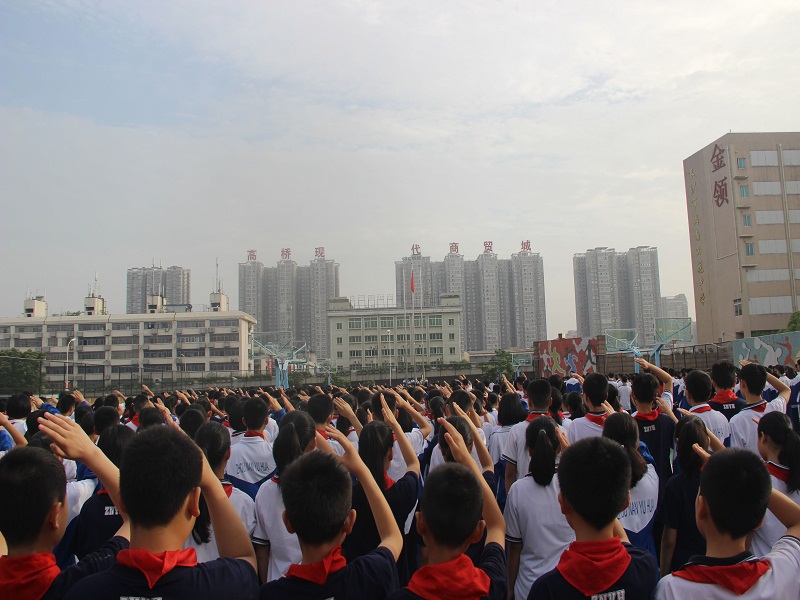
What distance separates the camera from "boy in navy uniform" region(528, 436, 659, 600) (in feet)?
6.91

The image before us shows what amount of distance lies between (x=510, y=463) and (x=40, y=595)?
3192 millimetres

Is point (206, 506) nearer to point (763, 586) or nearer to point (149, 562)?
point (149, 562)

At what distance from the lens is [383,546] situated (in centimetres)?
227

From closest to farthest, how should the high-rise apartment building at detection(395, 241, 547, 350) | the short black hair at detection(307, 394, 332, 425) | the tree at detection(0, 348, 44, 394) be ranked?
the short black hair at detection(307, 394, 332, 425) < the tree at detection(0, 348, 44, 394) < the high-rise apartment building at detection(395, 241, 547, 350)

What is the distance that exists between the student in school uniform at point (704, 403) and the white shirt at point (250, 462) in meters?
3.48

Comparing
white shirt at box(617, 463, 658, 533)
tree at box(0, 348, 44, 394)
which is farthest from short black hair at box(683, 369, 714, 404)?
tree at box(0, 348, 44, 394)

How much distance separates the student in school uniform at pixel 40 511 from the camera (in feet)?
6.62

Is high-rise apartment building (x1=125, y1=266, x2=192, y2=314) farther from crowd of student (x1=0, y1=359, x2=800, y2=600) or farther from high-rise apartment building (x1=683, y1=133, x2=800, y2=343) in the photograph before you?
crowd of student (x1=0, y1=359, x2=800, y2=600)

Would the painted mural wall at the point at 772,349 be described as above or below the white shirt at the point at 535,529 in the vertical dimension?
above

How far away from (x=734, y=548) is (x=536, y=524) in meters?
1.16

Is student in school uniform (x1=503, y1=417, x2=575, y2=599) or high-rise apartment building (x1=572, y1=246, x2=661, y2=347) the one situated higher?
high-rise apartment building (x1=572, y1=246, x2=661, y2=347)

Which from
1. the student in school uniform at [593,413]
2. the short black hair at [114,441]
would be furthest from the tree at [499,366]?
the short black hair at [114,441]

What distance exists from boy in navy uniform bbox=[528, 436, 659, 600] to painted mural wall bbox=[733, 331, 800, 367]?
1927cm

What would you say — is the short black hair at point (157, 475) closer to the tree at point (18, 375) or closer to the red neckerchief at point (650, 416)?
the red neckerchief at point (650, 416)
